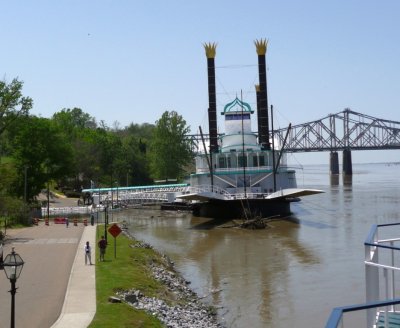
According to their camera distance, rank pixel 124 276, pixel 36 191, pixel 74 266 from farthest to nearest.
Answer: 1. pixel 36 191
2. pixel 74 266
3. pixel 124 276

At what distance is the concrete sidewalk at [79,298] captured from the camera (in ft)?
52.2

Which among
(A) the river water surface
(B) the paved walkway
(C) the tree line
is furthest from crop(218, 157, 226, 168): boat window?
(B) the paved walkway

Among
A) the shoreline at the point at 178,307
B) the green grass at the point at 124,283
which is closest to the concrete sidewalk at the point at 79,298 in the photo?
the green grass at the point at 124,283

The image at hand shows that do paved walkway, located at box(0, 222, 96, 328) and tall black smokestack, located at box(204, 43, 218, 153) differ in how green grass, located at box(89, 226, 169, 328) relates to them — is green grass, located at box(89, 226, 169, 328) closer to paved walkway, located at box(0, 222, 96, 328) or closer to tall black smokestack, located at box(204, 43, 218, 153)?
paved walkway, located at box(0, 222, 96, 328)

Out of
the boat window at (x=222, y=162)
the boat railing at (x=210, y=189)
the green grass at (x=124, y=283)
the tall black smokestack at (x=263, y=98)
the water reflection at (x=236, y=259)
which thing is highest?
the tall black smokestack at (x=263, y=98)

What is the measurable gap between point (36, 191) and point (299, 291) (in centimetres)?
4632

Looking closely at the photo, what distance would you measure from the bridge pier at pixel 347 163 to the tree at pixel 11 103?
5699 inches

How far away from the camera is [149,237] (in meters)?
43.8

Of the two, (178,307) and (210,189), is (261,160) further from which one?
(178,307)

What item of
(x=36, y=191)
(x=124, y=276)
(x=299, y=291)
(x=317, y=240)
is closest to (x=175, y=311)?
(x=124, y=276)

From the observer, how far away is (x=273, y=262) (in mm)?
30453

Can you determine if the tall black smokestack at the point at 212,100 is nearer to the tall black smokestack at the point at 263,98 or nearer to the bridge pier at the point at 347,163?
the tall black smokestack at the point at 263,98

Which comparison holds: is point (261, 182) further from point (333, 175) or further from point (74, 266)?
point (333, 175)

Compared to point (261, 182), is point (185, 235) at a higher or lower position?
lower
